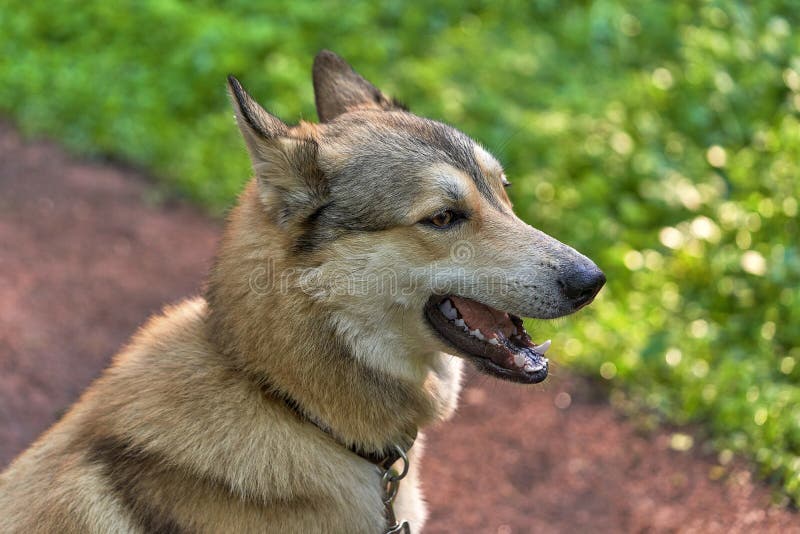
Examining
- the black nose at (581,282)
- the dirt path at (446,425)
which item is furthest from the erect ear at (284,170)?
the dirt path at (446,425)

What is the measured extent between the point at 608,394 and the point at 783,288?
1.34 meters

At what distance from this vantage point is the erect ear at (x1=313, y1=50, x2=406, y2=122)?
4.03 metres

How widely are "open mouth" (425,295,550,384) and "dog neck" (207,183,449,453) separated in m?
0.27

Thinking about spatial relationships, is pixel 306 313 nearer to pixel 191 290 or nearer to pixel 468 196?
pixel 468 196

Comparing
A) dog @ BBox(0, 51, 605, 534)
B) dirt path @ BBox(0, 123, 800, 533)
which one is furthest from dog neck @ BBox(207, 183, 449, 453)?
dirt path @ BBox(0, 123, 800, 533)

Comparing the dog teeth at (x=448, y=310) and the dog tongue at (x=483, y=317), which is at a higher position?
the dog teeth at (x=448, y=310)

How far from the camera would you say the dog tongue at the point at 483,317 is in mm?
3469

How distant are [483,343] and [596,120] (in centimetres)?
488

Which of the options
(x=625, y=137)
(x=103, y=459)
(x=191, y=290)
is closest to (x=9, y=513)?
(x=103, y=459)

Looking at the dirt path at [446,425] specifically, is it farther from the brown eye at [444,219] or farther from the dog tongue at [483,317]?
the brown eye at [444,219]

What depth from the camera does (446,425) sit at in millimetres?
5688

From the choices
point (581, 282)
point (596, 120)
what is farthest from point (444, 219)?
point (596, 120)

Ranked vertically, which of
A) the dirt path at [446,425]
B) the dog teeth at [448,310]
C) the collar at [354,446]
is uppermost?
the dog teeth at [448,310]

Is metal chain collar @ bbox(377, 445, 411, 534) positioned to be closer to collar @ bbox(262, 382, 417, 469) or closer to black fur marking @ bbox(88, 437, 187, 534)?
collar @ bbox(262, 382, 417, 469)
